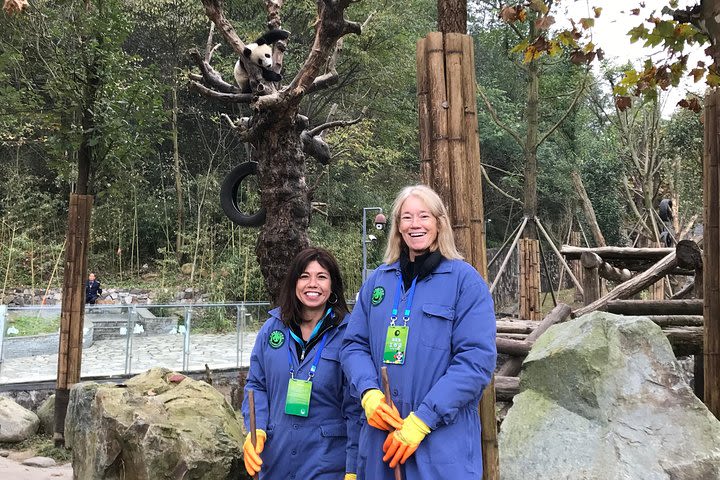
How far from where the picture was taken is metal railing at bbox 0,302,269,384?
25.4 ft

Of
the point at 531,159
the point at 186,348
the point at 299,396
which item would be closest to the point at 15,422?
the point at 186,348

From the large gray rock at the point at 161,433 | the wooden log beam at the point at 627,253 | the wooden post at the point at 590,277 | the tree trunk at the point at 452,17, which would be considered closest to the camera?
the tree trunk at the point at 452,17

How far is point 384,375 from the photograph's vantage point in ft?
6.27

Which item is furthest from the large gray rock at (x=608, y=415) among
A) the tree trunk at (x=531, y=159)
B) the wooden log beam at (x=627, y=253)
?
the tree trunk at (x=531, y=159)

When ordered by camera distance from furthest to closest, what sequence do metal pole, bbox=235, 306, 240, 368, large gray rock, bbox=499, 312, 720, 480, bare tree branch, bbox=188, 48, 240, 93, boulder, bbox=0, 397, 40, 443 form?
1. metal pole, bbox=235, 306, 240, 368
2. boulder, bbox=0, 397, 40, 443
3. bare tree branch, bbox=188, 48, 240, 93
4. large gray rock, bbox=499, 312, 720, 480

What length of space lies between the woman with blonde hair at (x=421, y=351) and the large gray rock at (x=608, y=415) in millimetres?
1638

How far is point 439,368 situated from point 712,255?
270cm

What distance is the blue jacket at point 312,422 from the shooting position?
7.30ft

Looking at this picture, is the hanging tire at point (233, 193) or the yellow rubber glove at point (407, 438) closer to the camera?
the yellow rubber glove at point (407, 438)

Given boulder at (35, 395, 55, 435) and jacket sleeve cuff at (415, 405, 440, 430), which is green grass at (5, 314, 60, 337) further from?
jacket sleeve cuff at (415, 405, 440, 430)

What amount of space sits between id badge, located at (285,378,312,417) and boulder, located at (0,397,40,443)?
5897 millimetres

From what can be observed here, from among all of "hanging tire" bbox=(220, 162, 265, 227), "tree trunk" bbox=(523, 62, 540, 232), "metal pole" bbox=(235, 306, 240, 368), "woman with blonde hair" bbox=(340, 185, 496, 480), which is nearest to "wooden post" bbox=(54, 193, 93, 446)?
"hanging tire" bbox=(220, 162, 265, 227)

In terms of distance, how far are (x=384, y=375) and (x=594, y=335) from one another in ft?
7.06

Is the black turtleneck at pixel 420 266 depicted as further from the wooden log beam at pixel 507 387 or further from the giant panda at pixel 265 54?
the giant panda at pixel 265 54
